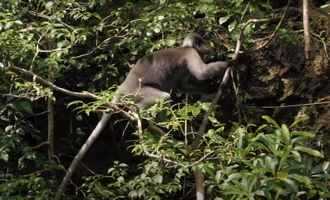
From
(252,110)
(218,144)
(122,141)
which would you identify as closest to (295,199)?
(218,144)

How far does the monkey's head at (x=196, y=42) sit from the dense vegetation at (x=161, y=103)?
7cm

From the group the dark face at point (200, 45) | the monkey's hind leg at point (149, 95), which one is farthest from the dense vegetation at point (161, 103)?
the monkey's hind leg at point (149, 95)

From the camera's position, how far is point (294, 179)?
282 cm

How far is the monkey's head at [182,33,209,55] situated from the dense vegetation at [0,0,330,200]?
2.6 inches

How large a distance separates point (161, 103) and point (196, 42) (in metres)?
1.74

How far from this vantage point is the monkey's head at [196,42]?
5219 mm

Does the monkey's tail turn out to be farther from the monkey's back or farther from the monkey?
the monkey's back

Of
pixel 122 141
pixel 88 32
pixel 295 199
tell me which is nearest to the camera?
pixel 295 199

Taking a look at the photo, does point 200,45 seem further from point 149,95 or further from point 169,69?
point 149,95

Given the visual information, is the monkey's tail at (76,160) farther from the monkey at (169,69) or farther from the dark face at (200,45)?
the dark face at (200,45)

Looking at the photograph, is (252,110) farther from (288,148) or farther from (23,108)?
(288,148)

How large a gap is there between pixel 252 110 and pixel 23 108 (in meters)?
1.98

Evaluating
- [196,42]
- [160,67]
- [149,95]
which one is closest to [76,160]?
[149,95]

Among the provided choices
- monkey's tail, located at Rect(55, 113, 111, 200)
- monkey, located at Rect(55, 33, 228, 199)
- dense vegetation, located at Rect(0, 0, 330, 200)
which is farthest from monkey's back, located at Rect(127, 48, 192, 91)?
monkey's tail, located at Rect(55, 113, 111, 200)
